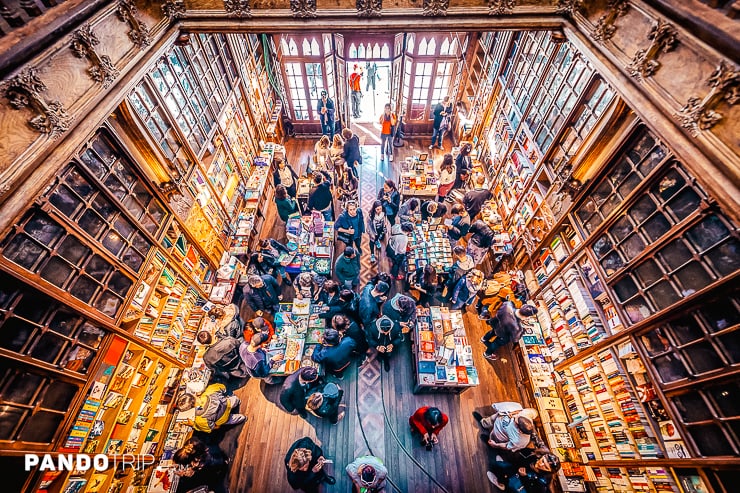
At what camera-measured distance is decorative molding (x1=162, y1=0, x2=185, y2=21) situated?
4785 mm

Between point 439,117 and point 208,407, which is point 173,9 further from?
point 439,117

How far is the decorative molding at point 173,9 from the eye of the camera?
15.7 ft

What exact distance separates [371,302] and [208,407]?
140 inches

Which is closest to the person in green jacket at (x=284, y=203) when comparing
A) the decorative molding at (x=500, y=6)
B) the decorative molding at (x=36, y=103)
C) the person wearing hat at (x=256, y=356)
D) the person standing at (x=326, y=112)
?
the person wearing hat at (x=256, y=356)

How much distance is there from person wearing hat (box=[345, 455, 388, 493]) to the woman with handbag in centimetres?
498

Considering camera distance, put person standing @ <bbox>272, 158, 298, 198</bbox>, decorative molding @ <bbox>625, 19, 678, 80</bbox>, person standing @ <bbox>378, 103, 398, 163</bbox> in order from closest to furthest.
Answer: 1. decorative molding @ <bbox>625, 19, 678, 80</bbox>
2. person standing @ <bbox>272, 158, 298, 198</bbox>
3. person standing @ <bbox>378, 103, 398, 163</bbox>

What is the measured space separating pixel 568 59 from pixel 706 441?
716 centimetres

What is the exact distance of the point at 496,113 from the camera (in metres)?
9.34

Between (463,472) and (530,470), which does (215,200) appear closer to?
(463,472)

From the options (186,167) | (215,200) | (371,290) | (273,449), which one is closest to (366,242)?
(371,290)

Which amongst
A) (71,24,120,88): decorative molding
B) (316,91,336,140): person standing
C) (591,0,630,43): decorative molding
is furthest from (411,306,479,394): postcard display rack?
(316,91,336,140): person standing

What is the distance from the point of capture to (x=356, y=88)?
12086 millimetres

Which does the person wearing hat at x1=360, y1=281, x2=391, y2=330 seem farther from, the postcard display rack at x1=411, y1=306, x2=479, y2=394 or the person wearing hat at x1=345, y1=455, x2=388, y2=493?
the person wearing hat at x1=345, y1=455, x2=388, y2=493

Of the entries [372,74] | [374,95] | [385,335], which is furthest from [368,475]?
[374,95]
